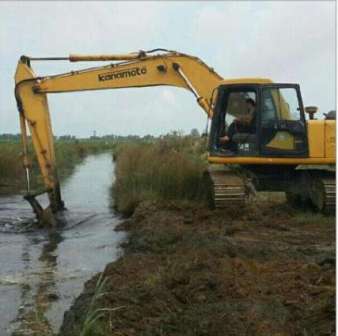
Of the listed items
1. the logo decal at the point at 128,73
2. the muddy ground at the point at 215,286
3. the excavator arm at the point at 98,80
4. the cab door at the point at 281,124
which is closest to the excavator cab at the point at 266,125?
the cab door at the point at 281,124

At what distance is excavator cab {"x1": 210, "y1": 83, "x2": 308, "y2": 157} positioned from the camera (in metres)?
11.2

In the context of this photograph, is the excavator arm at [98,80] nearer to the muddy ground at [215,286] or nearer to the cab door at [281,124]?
the cab door at [281,124]

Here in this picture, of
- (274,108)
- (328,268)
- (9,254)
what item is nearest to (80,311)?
(328,268)

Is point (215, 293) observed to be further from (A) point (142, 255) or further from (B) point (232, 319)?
(A) point (142, 255)

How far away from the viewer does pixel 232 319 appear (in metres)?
4.78

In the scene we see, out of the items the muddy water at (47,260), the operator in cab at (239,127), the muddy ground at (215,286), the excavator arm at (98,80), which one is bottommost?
the muddy water at (47,260)

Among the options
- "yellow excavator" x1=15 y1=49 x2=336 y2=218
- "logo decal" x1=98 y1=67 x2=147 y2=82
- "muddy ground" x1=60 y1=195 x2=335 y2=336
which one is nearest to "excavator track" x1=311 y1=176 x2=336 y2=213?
"yellow excavator" x1=15 y1=49 x2=336 y2=218

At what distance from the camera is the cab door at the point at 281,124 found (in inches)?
442

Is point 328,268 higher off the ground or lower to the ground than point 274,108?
lower

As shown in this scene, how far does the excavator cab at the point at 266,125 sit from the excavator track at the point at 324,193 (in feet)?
2.16

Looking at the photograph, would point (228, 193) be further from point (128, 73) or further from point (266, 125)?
point (128, 73)

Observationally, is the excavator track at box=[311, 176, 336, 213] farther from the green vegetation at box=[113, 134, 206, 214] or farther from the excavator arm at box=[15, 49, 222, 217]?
the excavator arm at box=[15, 49, 222, 217]

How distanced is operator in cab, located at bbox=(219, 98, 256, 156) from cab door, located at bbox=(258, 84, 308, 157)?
0.21m

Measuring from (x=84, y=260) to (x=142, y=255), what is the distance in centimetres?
150
